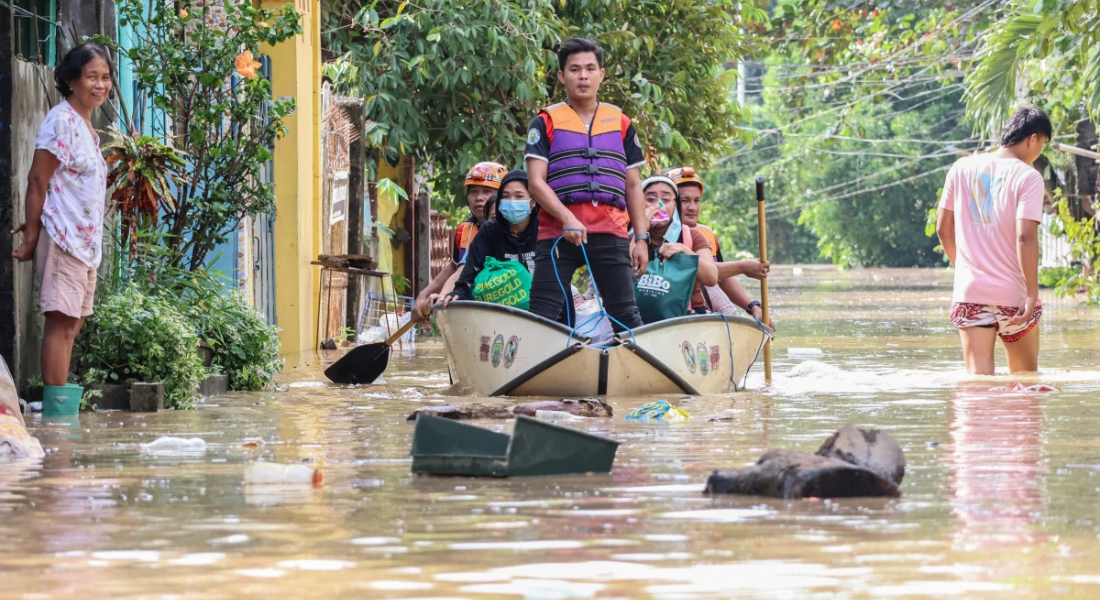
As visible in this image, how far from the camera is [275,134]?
38.2 feet

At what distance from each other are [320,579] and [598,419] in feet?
15.3

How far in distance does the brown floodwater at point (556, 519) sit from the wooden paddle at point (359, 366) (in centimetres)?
315

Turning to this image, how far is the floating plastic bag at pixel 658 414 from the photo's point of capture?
8852mm

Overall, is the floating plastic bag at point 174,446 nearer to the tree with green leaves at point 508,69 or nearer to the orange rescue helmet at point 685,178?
the orange rescue helmet at point 685,178

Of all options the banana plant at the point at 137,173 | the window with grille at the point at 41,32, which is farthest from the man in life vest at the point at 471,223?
the window with grille at the point at 41,32

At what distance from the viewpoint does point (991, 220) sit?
1101 cm

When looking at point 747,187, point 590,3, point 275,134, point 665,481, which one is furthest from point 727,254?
point 665,481

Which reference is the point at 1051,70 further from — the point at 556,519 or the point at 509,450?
the point at 556,519

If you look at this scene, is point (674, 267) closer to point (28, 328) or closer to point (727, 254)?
point (28, 328)

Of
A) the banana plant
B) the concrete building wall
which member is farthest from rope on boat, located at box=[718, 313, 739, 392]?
the concrete building wall

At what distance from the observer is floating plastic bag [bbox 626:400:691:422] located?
29.0 feet

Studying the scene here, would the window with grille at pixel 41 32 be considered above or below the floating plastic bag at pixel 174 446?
above

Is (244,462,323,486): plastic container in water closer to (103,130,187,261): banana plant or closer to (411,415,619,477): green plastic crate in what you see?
(411,415,619,477): green plastic crate

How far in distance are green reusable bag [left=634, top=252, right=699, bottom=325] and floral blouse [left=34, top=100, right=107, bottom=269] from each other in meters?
3.40
